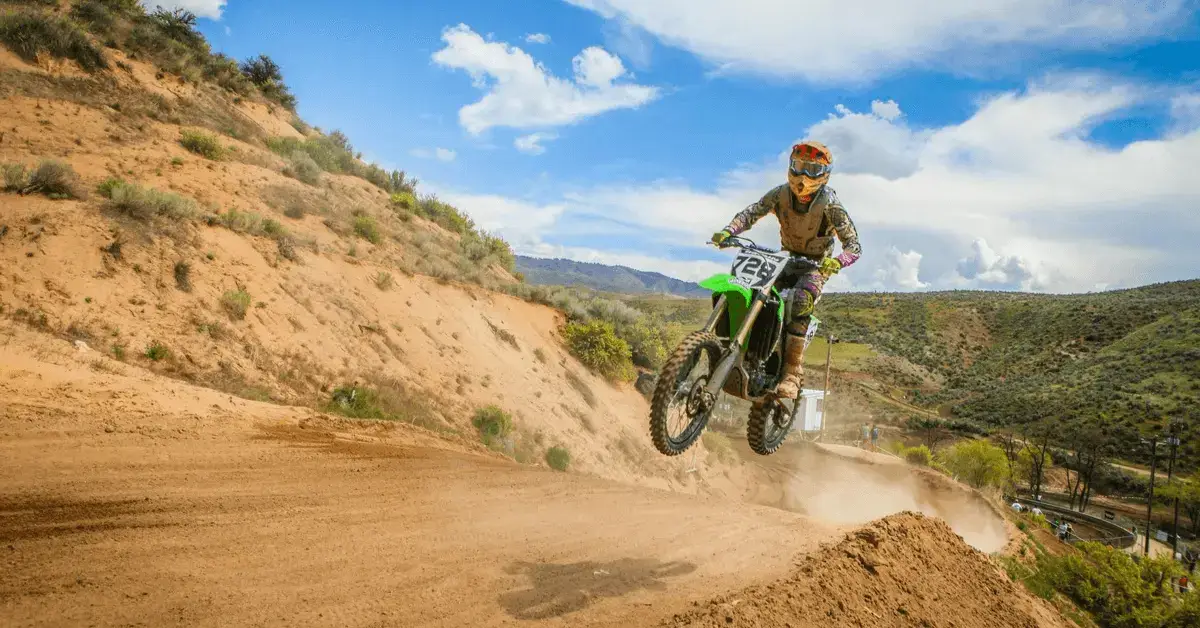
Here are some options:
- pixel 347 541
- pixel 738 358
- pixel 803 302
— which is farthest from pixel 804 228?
pixel 347 541

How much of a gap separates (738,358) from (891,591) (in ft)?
11.5

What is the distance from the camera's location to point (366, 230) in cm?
2094

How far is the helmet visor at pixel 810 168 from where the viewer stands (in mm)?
7016

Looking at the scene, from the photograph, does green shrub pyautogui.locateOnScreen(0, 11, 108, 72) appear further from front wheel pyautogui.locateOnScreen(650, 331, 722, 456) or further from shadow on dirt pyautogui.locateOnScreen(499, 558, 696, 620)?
front wheel pyautogui.locateOnScreen(650, 331, 722, 456)

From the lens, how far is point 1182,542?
4900cm

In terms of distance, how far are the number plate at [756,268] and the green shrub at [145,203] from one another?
43.7 ft

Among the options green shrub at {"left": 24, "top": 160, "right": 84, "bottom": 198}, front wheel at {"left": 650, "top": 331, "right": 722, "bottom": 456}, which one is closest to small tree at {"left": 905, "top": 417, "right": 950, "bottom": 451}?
front wheel at {"left": 650, "top": 331, "right": 722, "bottom": 456}

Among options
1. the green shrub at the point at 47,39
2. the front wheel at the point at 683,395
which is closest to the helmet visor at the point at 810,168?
the front wheel at the point at 683,395

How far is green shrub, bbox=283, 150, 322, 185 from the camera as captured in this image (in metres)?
22.4

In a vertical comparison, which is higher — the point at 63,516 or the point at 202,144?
the point at 202,144

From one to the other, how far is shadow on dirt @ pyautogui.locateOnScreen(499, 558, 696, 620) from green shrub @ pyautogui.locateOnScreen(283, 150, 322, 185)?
1960 centimetres

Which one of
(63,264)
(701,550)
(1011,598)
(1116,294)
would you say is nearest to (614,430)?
(701,550)

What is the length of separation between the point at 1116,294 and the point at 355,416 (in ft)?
456

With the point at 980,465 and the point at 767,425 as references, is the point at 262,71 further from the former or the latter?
the point at 980,465
